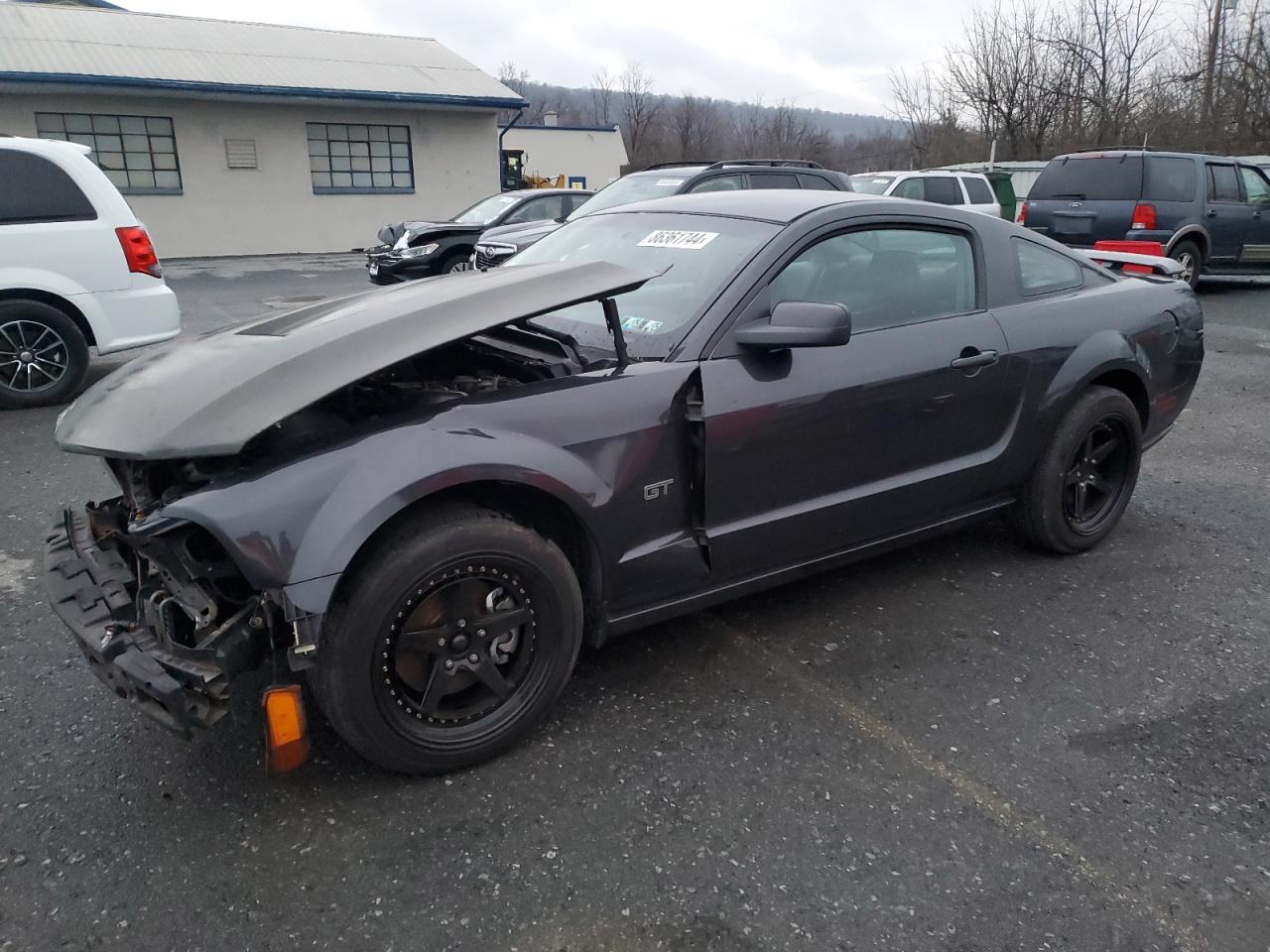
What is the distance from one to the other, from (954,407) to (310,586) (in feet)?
7.92

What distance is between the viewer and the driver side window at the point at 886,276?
3.26 metres

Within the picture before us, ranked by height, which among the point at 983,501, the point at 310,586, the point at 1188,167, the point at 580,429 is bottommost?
the point at 983,501

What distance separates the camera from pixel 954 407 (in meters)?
3.49

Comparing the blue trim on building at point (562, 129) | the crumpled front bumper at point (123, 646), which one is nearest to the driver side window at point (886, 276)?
the crumpled front bumper at point (123, 646)

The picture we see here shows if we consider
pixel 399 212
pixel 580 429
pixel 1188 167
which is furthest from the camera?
pixel 399 212

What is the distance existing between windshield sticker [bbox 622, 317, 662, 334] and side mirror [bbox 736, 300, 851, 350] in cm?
32

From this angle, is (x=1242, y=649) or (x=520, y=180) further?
(x=520, y=180)

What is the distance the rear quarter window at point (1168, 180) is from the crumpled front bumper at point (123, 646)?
12664 millimetres

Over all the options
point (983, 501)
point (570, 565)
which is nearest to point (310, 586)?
point (570, 565)

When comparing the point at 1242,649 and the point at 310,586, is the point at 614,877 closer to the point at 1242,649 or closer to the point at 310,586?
the point at 310,586

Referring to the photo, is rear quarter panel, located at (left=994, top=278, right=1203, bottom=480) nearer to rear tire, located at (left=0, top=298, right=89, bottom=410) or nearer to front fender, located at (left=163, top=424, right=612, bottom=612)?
front fender, located at (left=163, top=424, right=612, bottom=612)

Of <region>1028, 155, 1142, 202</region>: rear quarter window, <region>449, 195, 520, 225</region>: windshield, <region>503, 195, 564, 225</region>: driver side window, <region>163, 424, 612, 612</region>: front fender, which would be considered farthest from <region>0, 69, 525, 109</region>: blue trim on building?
<region>163, 424, 612, 612</region>: front fender

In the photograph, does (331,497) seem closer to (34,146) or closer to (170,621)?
(170,621)

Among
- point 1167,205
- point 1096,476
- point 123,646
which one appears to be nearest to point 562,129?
point 1167,205
